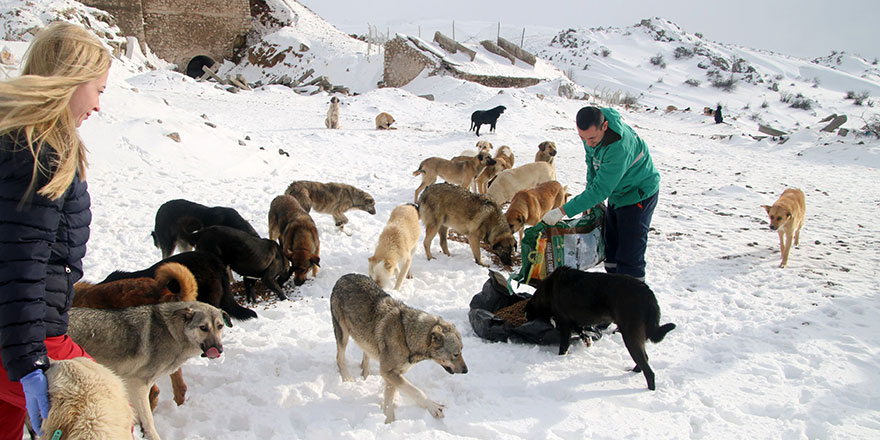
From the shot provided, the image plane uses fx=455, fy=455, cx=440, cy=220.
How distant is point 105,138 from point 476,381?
943cm

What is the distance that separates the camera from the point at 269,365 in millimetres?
4199

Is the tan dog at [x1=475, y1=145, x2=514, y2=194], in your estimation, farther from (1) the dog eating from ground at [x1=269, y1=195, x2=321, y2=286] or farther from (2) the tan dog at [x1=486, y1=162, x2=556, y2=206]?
(1) the dog eating from ground at [x1=269, y1=195, x2=321, y2=286]

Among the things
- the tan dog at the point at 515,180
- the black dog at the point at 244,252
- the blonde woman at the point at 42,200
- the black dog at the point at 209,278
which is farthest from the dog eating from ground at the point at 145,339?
the tan dog at the point at 515,180

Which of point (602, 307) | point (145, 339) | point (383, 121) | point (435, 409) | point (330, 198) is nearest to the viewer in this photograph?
point (145, 339)

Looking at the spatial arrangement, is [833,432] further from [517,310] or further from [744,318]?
[517,310]

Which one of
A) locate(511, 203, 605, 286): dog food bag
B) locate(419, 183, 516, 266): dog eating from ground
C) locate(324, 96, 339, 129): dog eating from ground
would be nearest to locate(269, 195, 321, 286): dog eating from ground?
locate(419, 183, 516, 266): dog eating from ground

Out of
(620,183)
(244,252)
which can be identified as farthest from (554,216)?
(244,252)

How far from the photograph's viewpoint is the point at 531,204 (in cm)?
804

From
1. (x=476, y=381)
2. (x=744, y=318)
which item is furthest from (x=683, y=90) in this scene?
(x=476, y=381)

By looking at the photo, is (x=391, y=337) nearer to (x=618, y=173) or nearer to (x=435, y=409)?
(x=435, y=409)

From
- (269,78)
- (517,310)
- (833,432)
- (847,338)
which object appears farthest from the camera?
(269,78)

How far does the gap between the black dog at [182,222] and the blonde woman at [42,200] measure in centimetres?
409

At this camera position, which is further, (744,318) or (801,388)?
(744,318)

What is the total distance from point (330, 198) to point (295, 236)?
88.3 inches
